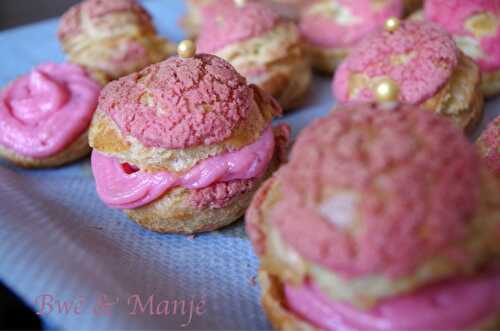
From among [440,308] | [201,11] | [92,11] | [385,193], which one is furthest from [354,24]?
[440,308]

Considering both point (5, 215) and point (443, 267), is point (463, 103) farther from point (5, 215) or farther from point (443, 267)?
point (5, 215)

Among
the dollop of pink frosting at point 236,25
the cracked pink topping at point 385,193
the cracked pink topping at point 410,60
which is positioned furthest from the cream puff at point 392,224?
the dollop of pink frosting at point 236,25

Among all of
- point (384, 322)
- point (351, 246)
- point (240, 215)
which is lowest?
point (240, 215)

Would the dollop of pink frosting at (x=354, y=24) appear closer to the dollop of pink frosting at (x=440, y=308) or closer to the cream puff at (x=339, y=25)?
the cream puff at (x=339, y=25)

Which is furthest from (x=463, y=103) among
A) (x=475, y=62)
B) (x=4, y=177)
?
(x=4, y=177)

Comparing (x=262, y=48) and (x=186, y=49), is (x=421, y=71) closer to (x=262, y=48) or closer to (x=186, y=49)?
(x=262, y=48)

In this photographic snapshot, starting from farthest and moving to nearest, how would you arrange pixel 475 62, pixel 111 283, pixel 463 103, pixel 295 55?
pixel 295 55
pixel 475 62
pixel 463 103
pixel 111 283
